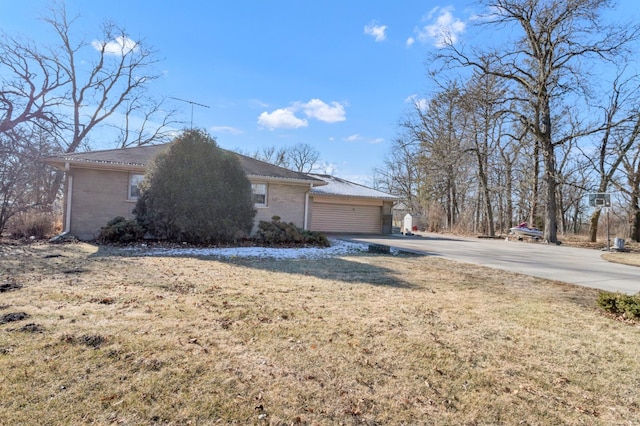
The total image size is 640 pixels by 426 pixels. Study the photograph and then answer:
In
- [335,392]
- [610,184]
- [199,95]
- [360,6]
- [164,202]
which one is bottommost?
[335,392]

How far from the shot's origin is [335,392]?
2213 mm

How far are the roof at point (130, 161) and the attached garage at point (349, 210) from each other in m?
2.85

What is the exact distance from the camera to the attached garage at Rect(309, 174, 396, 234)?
18.0 meters

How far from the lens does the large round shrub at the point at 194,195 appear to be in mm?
9523

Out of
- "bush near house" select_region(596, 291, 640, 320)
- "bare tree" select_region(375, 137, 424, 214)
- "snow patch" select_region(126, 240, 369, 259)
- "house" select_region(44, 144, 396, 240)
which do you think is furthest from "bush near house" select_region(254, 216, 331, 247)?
"bare tree" select_region(375, 137, 424, 214)

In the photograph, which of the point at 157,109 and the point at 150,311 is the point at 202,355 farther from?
the point at 157,109

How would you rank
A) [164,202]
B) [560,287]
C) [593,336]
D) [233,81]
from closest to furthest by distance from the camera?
1. [593,336]
2. [560,287]
3. [164,202]
4. [233,81]

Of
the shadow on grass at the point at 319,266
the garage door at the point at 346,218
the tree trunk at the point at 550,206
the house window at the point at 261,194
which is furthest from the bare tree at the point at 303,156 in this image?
the shadow on grass at the point at 319,266

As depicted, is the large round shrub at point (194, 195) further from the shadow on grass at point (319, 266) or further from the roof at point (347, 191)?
the roof at point (347, 191)

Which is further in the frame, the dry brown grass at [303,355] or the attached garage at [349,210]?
the attached garage at [349,210]

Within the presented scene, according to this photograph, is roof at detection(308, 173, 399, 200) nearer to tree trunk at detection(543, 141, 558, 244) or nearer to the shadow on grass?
tree trunk at detection(543, 141, 558, 244)

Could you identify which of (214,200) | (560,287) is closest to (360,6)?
(214,200)

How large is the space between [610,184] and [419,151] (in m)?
13.3

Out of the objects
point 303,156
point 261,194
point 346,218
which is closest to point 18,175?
point 261,194
